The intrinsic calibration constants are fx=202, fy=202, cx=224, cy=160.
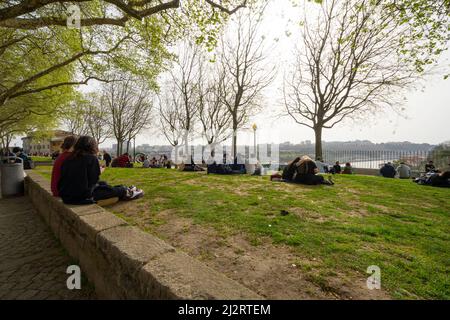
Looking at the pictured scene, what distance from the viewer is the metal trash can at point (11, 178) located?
24.6 feet

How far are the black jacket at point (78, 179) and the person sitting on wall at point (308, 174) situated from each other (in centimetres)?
654

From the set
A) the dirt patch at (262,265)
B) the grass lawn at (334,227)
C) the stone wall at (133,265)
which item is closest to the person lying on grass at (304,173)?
the grass lawn at (334,227)

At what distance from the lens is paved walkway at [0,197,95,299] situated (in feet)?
7.99

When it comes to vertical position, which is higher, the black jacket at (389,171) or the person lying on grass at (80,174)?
the person lying on grass at (80,174)

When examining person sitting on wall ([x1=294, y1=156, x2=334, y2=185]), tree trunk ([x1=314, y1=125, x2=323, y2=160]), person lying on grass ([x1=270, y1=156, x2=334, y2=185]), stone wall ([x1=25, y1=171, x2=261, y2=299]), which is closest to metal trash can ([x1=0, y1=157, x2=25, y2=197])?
stone wall ([x1=25, y1=171, x2=261, y2=299])

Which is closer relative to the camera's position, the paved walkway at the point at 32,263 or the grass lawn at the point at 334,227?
the grass lawn at the point at 334,227

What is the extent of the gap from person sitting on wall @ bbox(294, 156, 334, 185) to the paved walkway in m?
6.92

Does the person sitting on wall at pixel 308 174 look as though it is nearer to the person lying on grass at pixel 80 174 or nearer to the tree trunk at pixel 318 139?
the person lying on grass at pixel 80 174

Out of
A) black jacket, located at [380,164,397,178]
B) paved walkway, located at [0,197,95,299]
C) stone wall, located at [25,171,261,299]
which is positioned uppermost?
stone wall, located at [25,171,261,299]

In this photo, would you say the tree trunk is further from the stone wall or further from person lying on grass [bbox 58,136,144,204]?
the stone wall

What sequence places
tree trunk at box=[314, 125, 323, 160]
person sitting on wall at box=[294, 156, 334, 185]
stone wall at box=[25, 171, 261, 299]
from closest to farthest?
1. stone wall at box=[25, 171, 261, 299]
2. person sitting on wall at box=[294, 156, 334, 185]
3. tree trunk at box=[314, 125, 323, 160]

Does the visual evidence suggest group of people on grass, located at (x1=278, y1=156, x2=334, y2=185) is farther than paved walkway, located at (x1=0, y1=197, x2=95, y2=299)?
Yes
